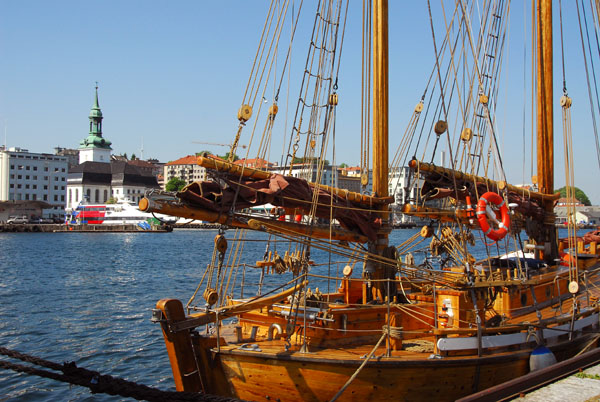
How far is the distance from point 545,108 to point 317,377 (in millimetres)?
17059

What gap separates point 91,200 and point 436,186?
175340mm

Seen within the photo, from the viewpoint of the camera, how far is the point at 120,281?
4538cm

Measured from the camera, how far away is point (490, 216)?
671 inches

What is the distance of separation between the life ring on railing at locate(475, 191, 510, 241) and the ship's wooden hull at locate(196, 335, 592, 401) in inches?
174

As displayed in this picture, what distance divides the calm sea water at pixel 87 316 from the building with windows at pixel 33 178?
9469 centimetres

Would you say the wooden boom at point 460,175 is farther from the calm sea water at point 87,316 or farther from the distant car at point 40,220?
the distant car at point 40,220

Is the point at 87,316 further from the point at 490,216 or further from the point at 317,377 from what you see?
the point at 490,216

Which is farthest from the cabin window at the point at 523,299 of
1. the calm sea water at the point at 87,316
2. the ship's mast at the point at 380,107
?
the calm sea water at the point at 87,316

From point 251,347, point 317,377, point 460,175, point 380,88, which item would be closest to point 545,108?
point 460,175

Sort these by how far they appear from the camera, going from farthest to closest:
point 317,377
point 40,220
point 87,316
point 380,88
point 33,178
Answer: point 33,178
point 40,220
point 87,316
point 380,88
point 317,377

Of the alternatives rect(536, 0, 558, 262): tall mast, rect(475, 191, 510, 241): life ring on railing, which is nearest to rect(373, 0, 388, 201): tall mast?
rect(475, 191, 510, 241): life ring on railing

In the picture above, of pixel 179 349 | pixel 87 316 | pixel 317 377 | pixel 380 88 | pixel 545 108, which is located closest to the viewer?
pixel 179 349

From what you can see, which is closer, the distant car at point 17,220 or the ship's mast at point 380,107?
the ship's mast at point 380,107

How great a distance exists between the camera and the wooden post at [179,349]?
12.4 meters
